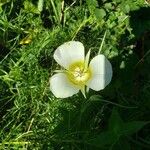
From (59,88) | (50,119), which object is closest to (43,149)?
(50,119)

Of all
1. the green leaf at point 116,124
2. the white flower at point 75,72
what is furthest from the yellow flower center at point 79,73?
the green leaf at point 116,124

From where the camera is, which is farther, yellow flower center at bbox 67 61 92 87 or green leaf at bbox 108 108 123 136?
yellow flower center at bbox 67 61 92 87

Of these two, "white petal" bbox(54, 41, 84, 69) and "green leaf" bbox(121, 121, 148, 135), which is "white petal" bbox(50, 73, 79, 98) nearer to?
"white petal" bbox(54, 41, 84, 69)

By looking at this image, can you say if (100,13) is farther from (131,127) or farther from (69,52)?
(131,127)

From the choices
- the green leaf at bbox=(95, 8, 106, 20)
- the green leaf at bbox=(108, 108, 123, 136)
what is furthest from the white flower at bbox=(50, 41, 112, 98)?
the green leaf at bbox=(95, 8, 106, 20)

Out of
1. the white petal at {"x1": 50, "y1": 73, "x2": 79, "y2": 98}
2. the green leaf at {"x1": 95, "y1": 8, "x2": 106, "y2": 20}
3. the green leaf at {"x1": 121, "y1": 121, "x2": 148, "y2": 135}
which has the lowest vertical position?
the green leaf at {"x1": 121, "y1": 121, "x2": 148, "y2": 135}

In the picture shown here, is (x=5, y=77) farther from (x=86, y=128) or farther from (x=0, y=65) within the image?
(x=86, y=128)
